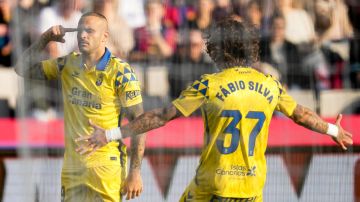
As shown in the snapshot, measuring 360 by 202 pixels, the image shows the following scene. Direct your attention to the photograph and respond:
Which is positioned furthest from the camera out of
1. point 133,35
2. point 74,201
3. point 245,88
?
point 133,35

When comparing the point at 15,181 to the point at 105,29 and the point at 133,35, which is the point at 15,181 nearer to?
the point at 133,35

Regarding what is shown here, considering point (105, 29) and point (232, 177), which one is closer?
point (232, 177)

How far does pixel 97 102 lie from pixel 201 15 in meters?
1.99

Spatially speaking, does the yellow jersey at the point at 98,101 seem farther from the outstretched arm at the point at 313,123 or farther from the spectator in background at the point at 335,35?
the spectator in background at the point at 335,35

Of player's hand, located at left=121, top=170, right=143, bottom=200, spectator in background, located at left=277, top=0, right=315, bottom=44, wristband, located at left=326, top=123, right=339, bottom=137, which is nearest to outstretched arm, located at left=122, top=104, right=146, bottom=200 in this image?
player's hand, located at left=121, top=170, right=143, bottom=200

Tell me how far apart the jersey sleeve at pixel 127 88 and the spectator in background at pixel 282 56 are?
1.98 m

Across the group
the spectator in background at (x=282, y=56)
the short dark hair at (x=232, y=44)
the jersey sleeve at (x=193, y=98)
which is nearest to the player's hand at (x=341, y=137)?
the short dark hair at (x=232, y=44)

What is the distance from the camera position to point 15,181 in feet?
23.5

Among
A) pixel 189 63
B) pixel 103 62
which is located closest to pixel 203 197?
pixel 103 62

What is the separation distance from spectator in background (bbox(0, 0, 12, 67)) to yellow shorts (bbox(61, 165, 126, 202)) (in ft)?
5.94

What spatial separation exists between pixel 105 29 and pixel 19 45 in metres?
1.78

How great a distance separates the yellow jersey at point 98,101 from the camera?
18.4 feet

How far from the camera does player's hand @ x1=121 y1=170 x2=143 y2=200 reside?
18.4 ft

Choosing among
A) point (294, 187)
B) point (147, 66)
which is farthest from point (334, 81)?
point (147, 66)
